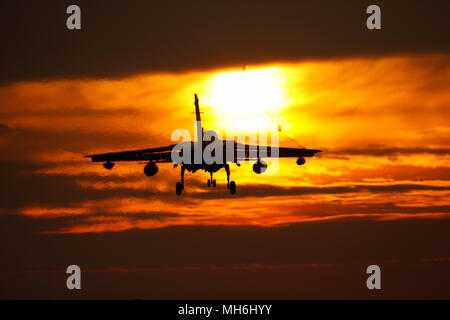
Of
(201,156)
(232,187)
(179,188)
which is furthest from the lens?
(179,188)

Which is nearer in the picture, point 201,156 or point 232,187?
point 201,156

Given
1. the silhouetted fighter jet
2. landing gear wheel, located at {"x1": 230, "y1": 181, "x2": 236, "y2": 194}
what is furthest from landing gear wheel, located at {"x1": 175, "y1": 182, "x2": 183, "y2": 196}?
landing gear wheel, located at {"x1": 230, "y1": 181, "x2": 236, "y2": 194}

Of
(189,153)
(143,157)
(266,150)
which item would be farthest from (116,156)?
(266,150)

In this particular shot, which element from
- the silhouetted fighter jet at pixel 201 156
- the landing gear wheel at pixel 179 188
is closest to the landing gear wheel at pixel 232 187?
the silhouetted fighter jet at pixel 201 156

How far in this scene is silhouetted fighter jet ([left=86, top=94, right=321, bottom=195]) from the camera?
7138 cm

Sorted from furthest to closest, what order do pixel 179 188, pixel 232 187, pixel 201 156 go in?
pixel 179 188, pixel 232 187, pixel 201 156

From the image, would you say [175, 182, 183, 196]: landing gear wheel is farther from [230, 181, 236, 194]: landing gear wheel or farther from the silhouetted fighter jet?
[230, 181, 236, 194]: landing gear wheel

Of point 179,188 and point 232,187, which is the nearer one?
point 232,187

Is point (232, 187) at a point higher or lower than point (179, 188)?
lower

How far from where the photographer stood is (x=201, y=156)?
7131cm

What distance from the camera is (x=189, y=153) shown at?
71125 mm
